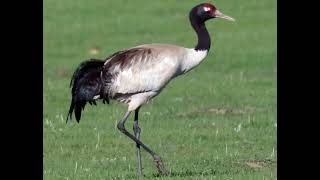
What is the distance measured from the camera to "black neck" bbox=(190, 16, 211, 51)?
1423cm

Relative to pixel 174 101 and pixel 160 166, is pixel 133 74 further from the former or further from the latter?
pixel 174 101

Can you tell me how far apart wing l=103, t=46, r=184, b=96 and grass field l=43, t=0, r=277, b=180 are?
1181 millimetres

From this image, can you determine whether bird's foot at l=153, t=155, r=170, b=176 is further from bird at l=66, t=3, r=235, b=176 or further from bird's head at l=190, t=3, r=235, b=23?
bird's head at l=190, t=3, r=235, b=23

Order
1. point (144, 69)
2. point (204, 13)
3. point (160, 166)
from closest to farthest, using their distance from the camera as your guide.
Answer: point (160, 166)
point (144, 69)
point (204, 13)

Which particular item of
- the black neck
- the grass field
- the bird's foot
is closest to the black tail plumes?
the grass field

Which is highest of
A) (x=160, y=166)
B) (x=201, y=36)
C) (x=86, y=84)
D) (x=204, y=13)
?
(x=204, y=13)

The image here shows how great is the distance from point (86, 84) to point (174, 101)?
21.4 feet

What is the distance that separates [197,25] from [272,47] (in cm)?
1265

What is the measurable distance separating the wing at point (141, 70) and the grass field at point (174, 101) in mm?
1181

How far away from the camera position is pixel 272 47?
26828 mm

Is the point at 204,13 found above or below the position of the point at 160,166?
above

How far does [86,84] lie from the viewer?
45.7 ft

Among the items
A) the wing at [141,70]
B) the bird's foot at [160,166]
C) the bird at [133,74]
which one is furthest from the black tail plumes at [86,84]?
the bird's foot at [160,166]

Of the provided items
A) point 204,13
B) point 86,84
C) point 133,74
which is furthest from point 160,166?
point 204,13
